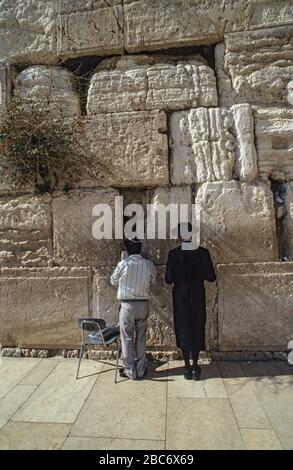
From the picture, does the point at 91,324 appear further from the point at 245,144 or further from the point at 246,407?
the point at 245,144

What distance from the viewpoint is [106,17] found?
3633 mm

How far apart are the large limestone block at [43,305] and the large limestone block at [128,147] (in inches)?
48.3

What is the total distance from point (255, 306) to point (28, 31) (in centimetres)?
442

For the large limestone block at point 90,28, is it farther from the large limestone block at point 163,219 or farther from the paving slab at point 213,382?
the paving slab at point 213,382

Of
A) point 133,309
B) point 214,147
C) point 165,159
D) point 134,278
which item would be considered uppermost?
point 214,147

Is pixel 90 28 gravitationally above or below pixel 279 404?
above

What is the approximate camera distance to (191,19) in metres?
3.53

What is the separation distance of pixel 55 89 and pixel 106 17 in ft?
3.54

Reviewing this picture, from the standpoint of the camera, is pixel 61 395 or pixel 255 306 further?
pixel 255 306

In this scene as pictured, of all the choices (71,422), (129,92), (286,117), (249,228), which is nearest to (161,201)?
(249,228)

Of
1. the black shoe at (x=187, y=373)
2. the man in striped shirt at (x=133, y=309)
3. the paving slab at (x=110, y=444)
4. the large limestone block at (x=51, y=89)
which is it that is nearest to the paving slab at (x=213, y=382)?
the black shoe at (x=187, y=373)

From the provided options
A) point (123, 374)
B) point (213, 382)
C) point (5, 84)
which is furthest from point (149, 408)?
point (5, 84)

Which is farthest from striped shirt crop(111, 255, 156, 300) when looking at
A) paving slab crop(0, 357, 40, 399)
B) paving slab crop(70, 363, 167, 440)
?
paving slab crop(0, 357, 40, 399)

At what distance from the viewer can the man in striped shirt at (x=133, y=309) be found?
290 cm
